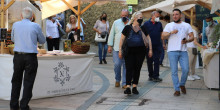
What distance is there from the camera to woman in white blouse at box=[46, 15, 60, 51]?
43.3 feet

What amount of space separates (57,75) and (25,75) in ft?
4.83

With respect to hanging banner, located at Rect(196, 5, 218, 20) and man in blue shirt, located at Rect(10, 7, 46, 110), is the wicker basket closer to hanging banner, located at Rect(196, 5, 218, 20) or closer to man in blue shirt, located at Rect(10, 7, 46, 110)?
man in blue shirt, located at Rect(10, 7, 46, 110)

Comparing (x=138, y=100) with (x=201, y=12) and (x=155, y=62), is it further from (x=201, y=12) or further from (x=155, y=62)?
(x=201, y=12)

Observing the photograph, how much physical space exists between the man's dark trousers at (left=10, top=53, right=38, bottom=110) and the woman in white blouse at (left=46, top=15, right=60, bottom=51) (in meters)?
6.40

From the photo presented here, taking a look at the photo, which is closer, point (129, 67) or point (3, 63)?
point (3, 63)

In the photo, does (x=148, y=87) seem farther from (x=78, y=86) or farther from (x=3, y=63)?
(x=3, y=63)

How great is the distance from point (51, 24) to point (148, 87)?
15.9ft

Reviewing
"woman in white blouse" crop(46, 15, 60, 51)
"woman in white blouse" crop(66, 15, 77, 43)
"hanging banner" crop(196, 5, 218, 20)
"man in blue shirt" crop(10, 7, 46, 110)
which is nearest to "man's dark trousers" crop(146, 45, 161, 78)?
"woman in white blouse" crop(66, 15, 77, 43)

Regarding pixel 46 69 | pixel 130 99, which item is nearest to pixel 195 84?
pixel 130 99

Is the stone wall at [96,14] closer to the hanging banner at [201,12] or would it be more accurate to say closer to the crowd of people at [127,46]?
the hanging banner at [201,12]

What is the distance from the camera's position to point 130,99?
318 inches

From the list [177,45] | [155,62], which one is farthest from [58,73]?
[155,62]

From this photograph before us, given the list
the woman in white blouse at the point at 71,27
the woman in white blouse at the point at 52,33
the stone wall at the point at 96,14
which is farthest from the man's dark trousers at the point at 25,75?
the stone wall at the point at 96,14

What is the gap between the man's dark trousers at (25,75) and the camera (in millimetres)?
6746
